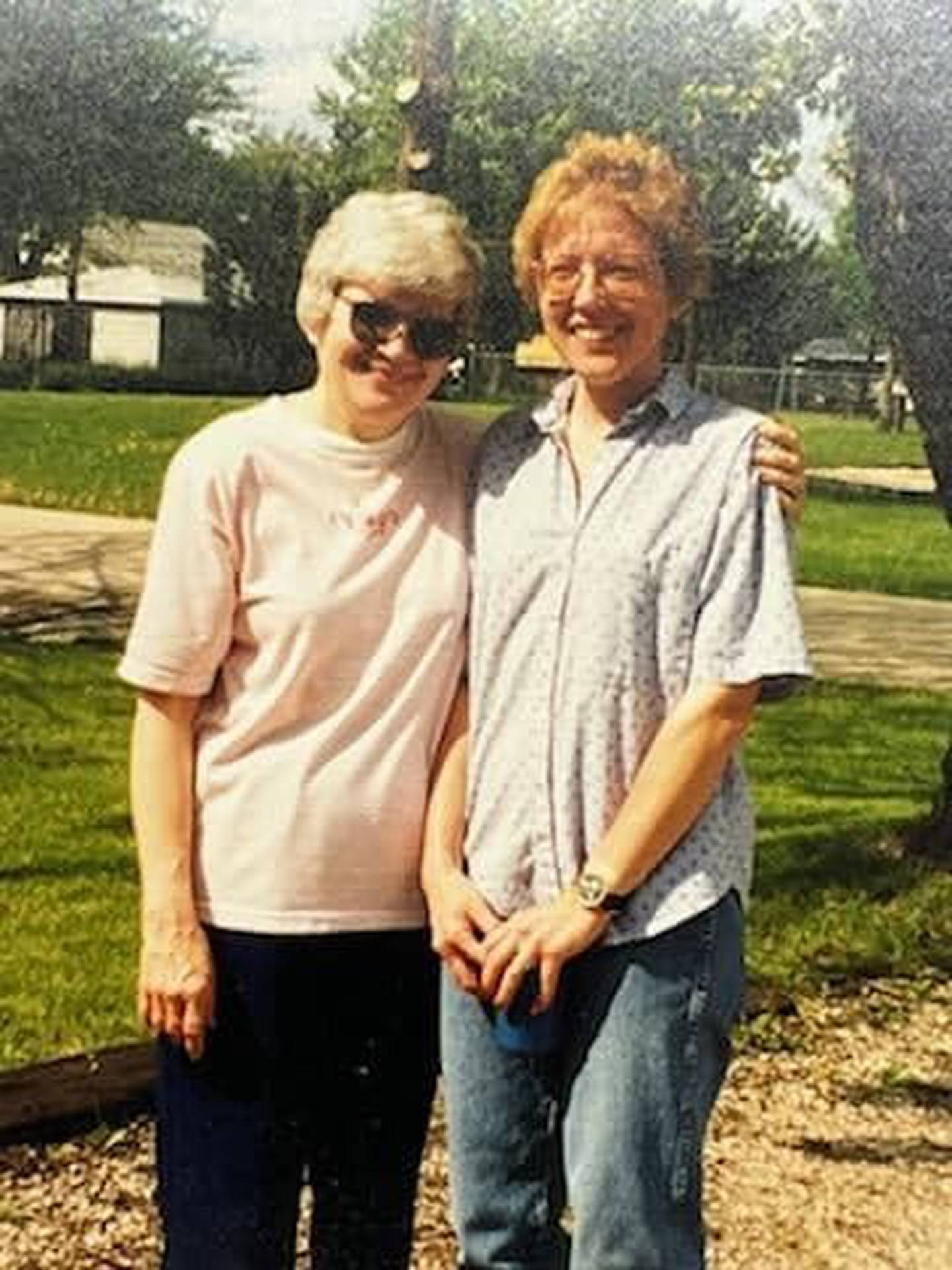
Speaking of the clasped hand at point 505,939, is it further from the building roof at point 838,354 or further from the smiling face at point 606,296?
the building roof at point 838,354

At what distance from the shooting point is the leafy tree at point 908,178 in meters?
4.23

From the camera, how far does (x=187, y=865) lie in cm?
171

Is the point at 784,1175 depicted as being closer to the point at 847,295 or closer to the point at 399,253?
the point at 399,253

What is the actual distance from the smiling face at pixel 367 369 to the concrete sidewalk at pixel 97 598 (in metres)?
5.35

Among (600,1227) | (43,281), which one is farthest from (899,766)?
(600,1227)

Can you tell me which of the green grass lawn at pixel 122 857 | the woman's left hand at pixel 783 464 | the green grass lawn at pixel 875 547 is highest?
the woman's left hand at pixel 783 464

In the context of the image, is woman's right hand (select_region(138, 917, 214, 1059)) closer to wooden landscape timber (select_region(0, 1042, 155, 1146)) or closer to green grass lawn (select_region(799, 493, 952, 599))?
wooden landscape timber (select_region(0, 1042, 155, 1146))

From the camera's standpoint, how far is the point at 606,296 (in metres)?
1.64

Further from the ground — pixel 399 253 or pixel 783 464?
pixel 399 253

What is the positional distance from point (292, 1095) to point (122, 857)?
9.39 feet

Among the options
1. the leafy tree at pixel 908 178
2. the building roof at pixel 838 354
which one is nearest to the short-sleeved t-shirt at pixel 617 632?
the leafy tree at pixel 908 178

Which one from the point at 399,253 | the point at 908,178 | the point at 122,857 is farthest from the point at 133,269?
the point at 399,253

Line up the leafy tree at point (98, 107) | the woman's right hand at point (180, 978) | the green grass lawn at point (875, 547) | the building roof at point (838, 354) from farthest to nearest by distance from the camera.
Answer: the building roof at point (838, 354) → the green grass lawn at point (875, 547) → the leafy tree at point (98, 107) → the woman's right hand at point (180, 978)

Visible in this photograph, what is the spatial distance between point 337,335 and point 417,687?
0.26 metres
